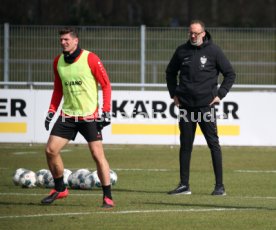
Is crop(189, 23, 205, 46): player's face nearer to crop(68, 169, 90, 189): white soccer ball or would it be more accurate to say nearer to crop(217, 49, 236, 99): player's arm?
crop(217, 49, 236, 99): player's arm

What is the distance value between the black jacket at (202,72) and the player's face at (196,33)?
10cm

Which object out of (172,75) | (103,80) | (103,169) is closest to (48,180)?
(172,75)

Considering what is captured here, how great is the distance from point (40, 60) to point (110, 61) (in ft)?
5.54

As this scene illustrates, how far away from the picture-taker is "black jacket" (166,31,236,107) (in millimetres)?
13766

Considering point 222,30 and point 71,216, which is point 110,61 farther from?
point 71,216

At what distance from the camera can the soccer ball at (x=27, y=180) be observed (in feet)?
47.8

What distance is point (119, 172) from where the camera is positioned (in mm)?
17000

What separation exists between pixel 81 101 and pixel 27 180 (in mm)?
2626

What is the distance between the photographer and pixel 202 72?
13766 mm

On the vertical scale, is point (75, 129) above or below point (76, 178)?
above

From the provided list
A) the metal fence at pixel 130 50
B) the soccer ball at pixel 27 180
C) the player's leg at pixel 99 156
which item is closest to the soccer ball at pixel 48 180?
the soccer ball at pixel 27 180

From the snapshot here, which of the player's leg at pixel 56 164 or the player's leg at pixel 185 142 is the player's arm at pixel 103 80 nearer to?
the player's leg at pixel 56 164

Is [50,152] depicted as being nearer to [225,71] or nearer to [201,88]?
[201,88]

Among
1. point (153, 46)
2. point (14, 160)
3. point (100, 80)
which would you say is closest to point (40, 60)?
point (153, 46)
